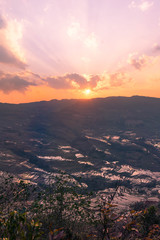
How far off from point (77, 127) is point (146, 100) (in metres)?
73.1

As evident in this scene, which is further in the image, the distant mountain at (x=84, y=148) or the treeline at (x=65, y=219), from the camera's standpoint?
the distant mountain at (x=84, y=148)

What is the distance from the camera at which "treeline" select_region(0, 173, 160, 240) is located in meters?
2.36

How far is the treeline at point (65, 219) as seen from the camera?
2363 millimetres

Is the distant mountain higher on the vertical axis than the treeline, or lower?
lower

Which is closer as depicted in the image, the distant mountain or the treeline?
the treeline

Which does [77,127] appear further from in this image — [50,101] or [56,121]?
[50,101]

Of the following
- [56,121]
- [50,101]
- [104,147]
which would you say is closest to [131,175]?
[104,147]

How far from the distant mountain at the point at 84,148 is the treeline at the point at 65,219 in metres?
0.97

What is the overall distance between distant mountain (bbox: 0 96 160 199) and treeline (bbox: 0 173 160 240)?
3.17 feet

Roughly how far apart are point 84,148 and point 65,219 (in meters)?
41.1

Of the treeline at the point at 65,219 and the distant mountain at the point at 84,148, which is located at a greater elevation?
the treeline at the point at 65,219

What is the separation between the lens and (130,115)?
322 feet

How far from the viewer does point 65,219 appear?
9.11 m

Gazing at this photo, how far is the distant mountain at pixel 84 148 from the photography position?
33.0m
